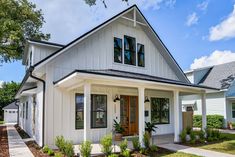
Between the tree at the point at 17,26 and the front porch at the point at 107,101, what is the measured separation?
32.9 feet

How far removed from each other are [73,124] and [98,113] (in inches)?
63.1

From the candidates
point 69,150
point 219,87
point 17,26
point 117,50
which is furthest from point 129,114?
point 219,87

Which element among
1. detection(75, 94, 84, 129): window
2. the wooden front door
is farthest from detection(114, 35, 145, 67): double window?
detection(75, 94, 84, 129): window

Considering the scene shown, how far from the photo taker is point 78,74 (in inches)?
342

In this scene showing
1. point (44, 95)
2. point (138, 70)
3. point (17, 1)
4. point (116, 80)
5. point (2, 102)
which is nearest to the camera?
point (116, 80)

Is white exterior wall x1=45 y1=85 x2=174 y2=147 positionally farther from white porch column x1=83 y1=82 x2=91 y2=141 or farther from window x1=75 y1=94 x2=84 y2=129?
white porch column x1=83 y1=82 x2=91 y2=141

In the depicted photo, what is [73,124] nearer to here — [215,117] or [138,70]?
[138,70]

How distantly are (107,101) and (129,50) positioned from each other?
11.9ft

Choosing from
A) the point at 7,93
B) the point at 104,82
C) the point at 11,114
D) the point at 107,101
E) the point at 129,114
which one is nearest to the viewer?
the point at 104,82

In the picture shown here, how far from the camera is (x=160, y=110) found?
53.4ft

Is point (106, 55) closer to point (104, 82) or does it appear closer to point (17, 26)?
point (104, 82)

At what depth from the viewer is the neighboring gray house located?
870 inches

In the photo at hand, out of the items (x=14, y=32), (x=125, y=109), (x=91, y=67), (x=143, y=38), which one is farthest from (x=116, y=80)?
(x=14, y=32)

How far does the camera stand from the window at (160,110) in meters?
15.9
